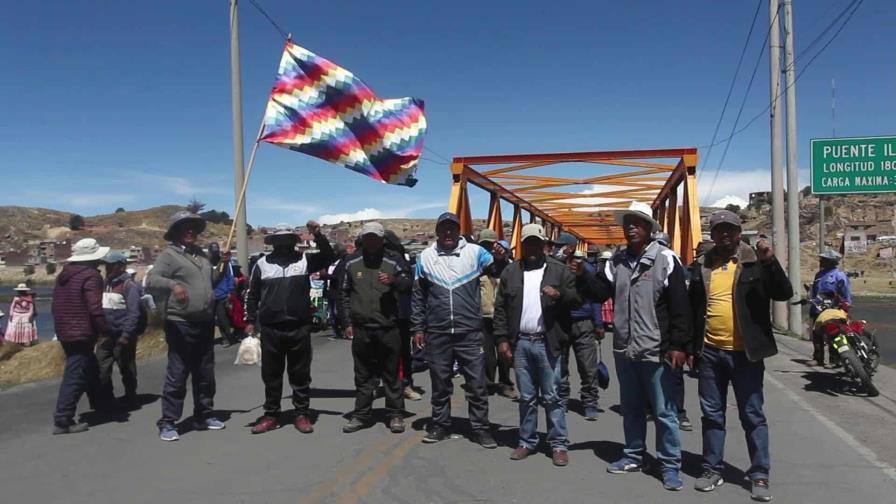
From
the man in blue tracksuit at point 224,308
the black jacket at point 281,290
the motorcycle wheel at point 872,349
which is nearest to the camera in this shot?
the black jacket at point 281,290

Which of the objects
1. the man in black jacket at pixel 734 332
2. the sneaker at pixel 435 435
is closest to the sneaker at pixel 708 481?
the man in black jacket at pixel 734 332

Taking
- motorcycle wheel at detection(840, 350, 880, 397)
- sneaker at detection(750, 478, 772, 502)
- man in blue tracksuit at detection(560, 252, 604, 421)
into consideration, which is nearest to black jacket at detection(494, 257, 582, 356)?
man in blue tracksuit at detection(560, 252, 604, 421)

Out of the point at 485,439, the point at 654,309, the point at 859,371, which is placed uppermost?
the point at 654,309

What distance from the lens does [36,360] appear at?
1094 centimetres

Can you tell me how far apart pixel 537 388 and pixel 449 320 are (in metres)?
0.94

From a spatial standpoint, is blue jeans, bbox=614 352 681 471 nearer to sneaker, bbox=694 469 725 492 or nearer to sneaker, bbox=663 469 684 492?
sneaker, bbox=663 469 684 492

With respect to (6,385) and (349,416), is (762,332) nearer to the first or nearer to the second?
(349,416)

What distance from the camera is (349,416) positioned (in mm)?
6590

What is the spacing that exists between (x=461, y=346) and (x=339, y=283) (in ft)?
5.05

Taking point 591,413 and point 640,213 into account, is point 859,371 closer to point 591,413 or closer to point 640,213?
point 591,413

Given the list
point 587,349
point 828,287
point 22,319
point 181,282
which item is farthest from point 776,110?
point 22,319

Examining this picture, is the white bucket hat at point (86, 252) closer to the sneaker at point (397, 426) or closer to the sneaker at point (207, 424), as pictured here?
the sneaker at point (207, 424)

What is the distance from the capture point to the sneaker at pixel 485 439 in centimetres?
564

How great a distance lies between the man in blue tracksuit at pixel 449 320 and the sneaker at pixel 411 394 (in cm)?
186
